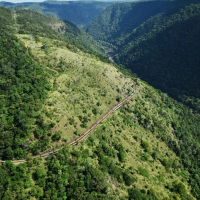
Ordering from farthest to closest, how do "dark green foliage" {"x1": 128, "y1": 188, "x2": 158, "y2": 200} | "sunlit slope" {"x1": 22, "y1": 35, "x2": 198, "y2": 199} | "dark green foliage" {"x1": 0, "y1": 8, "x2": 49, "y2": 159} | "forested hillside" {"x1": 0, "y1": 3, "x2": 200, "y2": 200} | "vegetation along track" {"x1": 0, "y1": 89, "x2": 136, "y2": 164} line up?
1. "sunlit slope" {"x1": 22, "y1": 35, "x2": 198, "y2": 199}
2. "dark green foliage" {"x1": 0, "y1": 8, "x2": 49, "y2": 159}
3. "vegetation along track" {"x1": 0, "y1": 89, "x2": 136, "y2": 164}
4. "dark green foliage" {"x1": 128, "y1": 188, "x2": 158, "y2": 200}
5. "forested hillside" {"x1": 0, "y1": 3, "x2": 200, "y2": 200}

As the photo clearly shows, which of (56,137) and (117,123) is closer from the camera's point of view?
(56,137)

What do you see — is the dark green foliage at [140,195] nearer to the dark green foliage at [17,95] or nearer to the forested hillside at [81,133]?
the forested hillside at [81,133]

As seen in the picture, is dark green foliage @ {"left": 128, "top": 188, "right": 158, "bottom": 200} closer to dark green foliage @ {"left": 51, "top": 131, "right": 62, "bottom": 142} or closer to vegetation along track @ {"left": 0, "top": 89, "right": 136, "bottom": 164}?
vegetation along track @ {"left": 0, "top": 89, "right": 136, "bottom": 164}

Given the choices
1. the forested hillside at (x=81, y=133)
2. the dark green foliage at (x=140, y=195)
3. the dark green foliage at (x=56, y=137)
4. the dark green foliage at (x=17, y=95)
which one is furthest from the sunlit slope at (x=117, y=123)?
the dark green foliage at (x=17, y=95)

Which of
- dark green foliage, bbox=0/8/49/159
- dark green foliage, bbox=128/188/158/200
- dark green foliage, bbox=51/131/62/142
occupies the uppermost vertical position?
dark green foliage, bbox=0/8/49/159

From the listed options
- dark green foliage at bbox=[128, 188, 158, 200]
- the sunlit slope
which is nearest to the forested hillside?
dark green foliage at bbox=[128, 188, 158, 200]

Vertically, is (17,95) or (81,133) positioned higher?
(17,95)

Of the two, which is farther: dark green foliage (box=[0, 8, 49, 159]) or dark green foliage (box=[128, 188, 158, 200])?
dark green foliage (box=[0, 8, 49, 159])

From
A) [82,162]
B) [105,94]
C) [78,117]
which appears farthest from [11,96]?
[105,94]

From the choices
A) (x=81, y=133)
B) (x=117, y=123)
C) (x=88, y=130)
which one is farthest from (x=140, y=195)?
(x=117, y=123)

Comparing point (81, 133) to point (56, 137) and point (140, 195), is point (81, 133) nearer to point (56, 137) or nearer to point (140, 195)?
point (56, 137)
